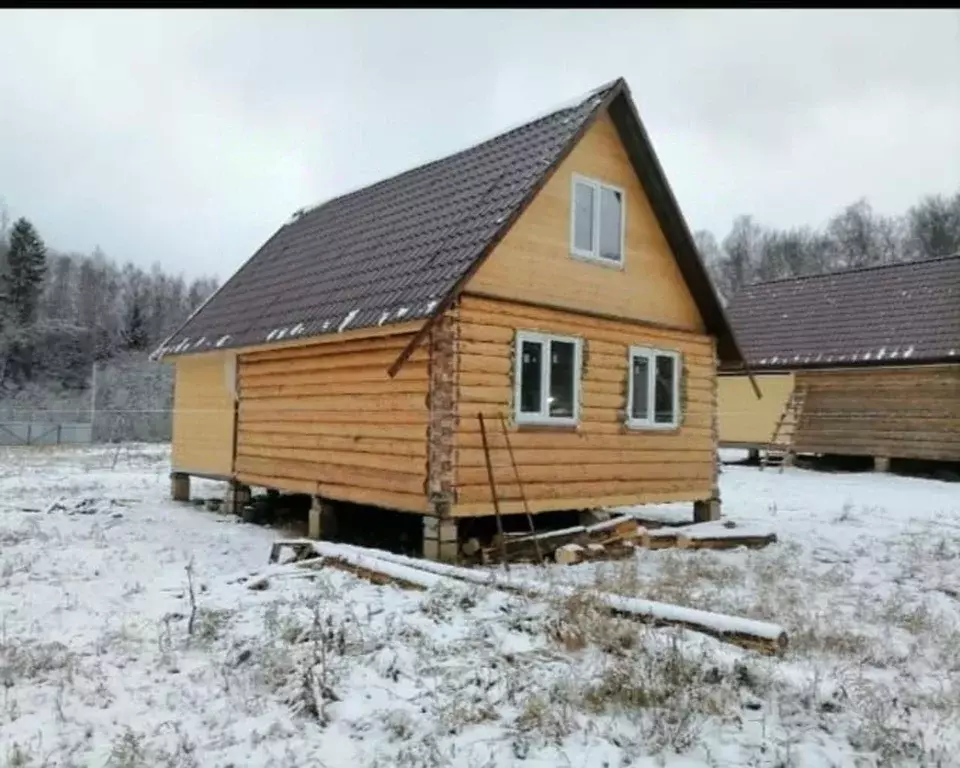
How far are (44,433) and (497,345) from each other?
3345 cm

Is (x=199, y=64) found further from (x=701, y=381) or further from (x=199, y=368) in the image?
(x=199, y=368)

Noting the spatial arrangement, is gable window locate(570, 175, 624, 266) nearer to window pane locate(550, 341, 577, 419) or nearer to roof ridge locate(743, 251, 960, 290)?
window pane locate(550, 341, 577, 419)

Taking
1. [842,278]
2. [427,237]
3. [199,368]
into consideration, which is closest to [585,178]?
[427,237]

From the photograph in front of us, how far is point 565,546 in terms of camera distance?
9.67 meters

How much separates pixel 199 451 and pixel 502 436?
758 cm

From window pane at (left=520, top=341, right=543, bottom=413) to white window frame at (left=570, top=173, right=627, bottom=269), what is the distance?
5.03ft

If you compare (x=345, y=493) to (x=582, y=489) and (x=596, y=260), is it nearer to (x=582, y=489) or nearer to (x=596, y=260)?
(x=582, y=489)

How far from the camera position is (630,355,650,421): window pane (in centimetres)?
1211

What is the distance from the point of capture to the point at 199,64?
8.68ft

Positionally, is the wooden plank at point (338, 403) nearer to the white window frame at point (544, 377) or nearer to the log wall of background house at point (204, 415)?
the log wall of background house at point (204, 415)

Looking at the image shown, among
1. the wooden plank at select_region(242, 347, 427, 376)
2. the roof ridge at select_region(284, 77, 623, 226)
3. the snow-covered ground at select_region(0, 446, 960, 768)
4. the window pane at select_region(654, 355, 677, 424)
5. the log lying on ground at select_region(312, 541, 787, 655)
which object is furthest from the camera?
the window pane at select_region(654, 355, 677, 424)

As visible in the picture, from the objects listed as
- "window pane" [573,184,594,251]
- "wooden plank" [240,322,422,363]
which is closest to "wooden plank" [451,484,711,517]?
"wooden plank" [240,322,422,363]

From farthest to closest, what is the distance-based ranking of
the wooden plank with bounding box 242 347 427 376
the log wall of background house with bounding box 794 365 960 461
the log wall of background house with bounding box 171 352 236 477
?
the log wall of background house with bounding box 794 365 960 461, the log wall of background house with bounding box 171 352 236 477, the wooden plank with bounding box 242 347 427 376

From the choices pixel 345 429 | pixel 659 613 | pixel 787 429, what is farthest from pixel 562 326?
pixel 787 429
